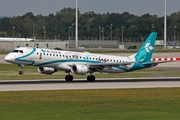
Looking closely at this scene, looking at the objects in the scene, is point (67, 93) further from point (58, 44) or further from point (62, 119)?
point (58, 44)

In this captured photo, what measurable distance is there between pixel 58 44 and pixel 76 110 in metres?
135

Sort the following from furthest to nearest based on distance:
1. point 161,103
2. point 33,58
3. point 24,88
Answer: point 33,58, point 24,88, point 161,103

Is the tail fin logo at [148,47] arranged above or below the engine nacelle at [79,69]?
above

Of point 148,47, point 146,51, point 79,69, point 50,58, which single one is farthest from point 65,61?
point 148,47

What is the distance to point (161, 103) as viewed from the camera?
39562mm

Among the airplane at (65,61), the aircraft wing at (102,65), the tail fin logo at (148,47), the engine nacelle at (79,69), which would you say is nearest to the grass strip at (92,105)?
the engine nacelle at (79,69)

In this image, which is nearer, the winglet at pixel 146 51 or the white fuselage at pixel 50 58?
the white fuselage at pixel 50 58

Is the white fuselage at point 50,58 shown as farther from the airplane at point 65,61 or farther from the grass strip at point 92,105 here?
the grass strip at point 92,105

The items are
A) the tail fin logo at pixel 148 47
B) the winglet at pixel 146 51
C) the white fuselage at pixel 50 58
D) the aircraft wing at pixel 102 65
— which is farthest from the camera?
the tail fin logo at pixel 148 47

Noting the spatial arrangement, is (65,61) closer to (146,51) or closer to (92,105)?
(146,51)

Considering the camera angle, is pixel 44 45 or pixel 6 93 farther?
pixel 44 45

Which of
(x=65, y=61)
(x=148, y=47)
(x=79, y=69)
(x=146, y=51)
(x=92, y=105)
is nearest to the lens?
(x=92, y=105)

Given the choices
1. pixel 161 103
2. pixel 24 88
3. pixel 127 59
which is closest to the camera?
pixel 161 103

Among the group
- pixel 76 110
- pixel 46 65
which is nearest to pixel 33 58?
pixel 46 65
